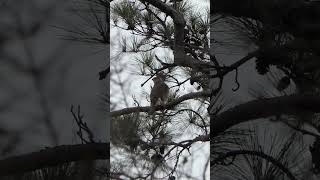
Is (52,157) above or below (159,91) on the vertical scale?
below

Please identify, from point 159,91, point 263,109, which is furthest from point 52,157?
point 263,109

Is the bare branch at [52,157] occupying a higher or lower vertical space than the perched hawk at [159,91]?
lower

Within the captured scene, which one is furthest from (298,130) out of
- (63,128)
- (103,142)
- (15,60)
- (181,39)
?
(15,60)

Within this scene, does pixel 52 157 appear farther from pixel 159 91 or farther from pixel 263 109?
pixel 263 109

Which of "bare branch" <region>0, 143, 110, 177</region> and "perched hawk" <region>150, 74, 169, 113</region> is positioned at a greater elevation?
"perched hawk" <region>150, 74, 169, 113</region>

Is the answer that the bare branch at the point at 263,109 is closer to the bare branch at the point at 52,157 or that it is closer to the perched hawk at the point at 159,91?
the perched hawk at the point at 159,91

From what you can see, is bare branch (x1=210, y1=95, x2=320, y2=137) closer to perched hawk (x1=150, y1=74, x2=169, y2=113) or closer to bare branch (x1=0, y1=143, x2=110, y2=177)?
perched hawk (x1=150, y1=74, x2=169, y2=113)

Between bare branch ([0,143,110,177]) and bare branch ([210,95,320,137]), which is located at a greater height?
bare branch ([210,95,320,137])

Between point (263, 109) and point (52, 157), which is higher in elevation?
point (263, 109)

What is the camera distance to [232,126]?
5.24 ft

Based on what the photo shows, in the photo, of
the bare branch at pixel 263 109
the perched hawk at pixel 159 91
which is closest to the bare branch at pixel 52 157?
the perched hawk at pixel 159 91

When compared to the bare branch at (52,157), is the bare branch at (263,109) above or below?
above

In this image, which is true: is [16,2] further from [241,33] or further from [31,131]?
[241,33]

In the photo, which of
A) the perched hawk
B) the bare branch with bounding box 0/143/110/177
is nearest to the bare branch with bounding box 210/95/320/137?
the perched hawk
